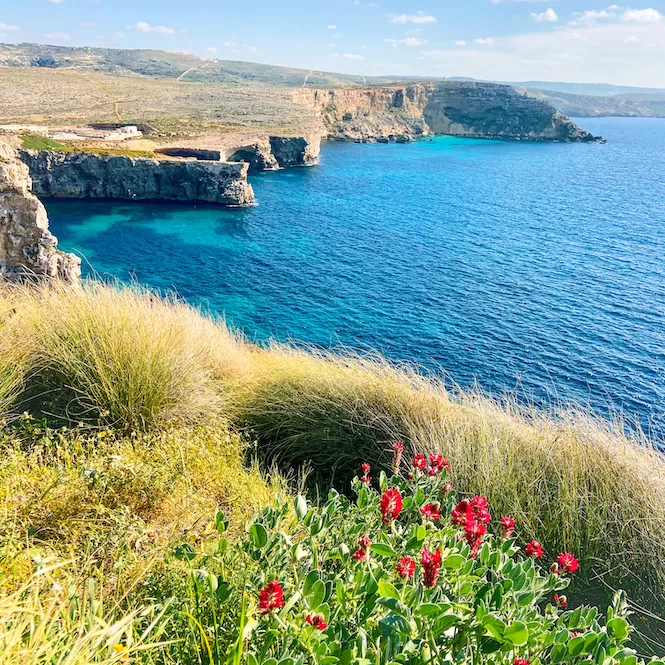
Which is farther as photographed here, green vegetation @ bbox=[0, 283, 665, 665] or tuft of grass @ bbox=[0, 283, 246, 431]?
tuft of grass @ bbox=[0, 283, 246, 431]

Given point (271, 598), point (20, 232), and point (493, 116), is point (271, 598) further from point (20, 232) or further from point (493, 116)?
point (493, 116)

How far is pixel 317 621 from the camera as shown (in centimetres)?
193

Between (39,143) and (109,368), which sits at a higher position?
(39,143)

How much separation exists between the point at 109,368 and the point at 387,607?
5.00m

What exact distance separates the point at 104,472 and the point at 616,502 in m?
4.81

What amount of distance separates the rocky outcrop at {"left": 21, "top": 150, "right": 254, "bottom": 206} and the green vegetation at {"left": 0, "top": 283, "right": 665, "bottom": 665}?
41856mm

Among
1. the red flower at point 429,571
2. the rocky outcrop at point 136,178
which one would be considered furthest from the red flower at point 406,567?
the rocky outcrop at point 136,178

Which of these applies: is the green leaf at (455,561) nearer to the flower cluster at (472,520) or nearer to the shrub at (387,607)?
the shrub at (387,607)

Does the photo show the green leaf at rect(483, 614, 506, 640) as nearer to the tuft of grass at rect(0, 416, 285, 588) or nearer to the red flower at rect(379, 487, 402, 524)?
the red flower at rect(379, 487, 402, 524)

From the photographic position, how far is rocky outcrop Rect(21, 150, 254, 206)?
47.3 meters

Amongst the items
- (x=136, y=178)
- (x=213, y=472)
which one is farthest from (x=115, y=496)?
(x=136, y=178)

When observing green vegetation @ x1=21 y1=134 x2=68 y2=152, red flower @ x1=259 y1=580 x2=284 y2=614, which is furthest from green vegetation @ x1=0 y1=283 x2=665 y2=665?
green vegetation @ x1=21 y1=134 x2=68 y2=152

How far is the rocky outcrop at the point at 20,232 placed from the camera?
44.6 ft

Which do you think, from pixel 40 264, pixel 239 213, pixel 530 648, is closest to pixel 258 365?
pixel 530 648
